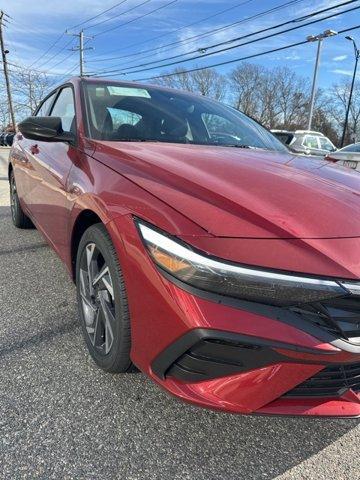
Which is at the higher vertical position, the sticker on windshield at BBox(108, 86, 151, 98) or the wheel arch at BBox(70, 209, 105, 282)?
the sticker on windshield at BBox(108, 86, 151, 98)

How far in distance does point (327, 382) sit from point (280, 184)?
2.76 ft

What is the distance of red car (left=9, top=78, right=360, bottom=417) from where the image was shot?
1.47 m

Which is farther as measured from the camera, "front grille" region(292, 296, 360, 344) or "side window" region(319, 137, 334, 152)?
"side window" region(319, 137, 334, 152)

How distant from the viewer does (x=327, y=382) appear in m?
1.59

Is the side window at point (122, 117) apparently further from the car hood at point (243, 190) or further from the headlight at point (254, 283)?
the headlight at point (254, 283)

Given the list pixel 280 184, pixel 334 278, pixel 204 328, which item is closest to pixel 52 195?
pixel 280 184

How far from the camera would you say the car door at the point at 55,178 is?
267 centimetres

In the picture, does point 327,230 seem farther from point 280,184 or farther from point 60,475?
point 60,475

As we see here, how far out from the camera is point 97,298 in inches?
86.9

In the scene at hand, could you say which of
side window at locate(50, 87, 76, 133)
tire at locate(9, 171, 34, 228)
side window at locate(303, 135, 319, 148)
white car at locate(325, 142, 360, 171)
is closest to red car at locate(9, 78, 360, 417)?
side window at locate(50, 87, 76, 133)

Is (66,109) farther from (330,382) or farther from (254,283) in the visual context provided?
(330,382)

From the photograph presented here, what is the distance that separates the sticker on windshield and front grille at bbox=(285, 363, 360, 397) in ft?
7.32

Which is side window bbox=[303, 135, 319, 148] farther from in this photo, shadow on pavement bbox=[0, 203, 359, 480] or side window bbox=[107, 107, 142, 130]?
shadow on pavement bbox=[0, 203, 359, 480]

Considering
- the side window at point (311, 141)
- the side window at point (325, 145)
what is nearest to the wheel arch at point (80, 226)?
the side window at point (311, 141)
